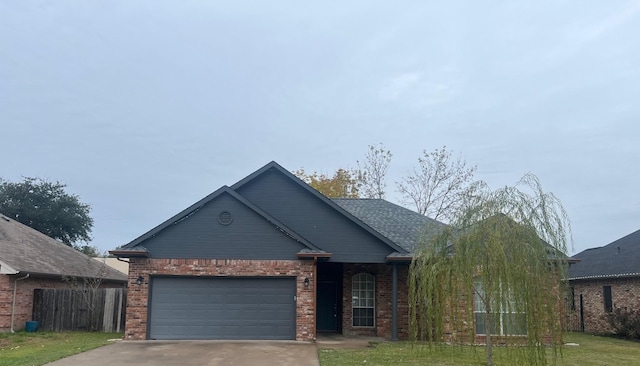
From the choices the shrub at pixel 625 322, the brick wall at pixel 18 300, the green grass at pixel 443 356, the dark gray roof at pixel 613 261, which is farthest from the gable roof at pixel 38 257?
the shrub at pixel 625 322

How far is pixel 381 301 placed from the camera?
1939 centimetres

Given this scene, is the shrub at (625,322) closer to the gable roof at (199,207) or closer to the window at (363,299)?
the window at (363,299)

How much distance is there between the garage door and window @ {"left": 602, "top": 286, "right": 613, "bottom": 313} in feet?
46.6

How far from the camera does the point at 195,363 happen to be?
12508 mm

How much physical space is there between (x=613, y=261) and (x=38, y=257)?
23734mm

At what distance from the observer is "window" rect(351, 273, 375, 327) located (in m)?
19.8

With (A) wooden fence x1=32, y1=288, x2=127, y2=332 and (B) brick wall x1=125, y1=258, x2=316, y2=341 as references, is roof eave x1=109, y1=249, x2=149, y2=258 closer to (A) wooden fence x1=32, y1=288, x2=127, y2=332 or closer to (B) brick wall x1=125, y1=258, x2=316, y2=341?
(B) brick wall x1=125, y1=258, x2=316, y2=341

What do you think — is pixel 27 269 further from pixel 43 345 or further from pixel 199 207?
pixel 199 207

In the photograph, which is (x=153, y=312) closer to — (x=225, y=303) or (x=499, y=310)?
(x=225, y=303)

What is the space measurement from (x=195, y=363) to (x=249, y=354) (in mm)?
1810

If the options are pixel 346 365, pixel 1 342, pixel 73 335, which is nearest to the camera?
pixel 346 365

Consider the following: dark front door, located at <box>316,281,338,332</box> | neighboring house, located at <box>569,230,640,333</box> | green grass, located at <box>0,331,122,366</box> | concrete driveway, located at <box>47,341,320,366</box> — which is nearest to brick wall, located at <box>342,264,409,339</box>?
dark front door, located at <box>316,281,338,332</box>

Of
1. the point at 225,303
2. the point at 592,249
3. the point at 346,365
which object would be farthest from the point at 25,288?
the point at 592,249

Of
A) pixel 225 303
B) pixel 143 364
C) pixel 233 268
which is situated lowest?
pixel 143 364
